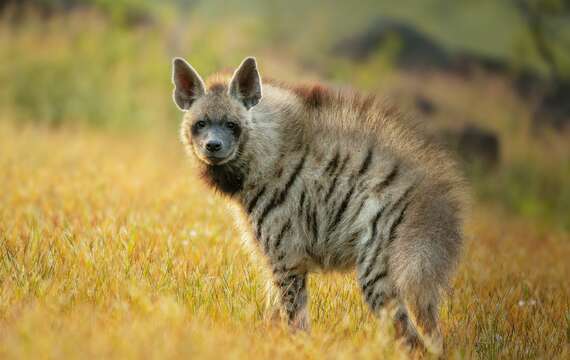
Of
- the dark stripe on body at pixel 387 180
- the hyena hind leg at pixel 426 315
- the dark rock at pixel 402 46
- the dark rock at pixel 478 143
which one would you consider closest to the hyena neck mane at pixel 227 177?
the dark stripe on body at pixel 387 180

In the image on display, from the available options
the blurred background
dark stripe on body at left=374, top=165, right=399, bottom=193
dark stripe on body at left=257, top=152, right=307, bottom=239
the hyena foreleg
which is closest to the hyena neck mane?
dark stripe on body at left=257, top=152, right=307, bottom=239

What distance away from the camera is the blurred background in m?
12.6

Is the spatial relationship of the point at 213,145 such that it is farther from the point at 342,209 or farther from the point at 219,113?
the point at 342,209

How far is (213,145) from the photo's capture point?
4.63 meters

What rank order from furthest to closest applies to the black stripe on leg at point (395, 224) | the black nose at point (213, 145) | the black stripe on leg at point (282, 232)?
the black nose at point (213, 145), the black stripe on leg at point (282, 232), the black stripe on leg at point (395, 224)

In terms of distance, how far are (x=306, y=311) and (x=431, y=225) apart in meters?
0.95

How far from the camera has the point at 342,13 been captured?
25.2 m

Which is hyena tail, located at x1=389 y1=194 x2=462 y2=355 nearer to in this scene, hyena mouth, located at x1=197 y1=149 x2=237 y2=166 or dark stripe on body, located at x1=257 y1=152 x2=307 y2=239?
dark stripe on body, located at x1=257 y1=152 x2=307 y2=239

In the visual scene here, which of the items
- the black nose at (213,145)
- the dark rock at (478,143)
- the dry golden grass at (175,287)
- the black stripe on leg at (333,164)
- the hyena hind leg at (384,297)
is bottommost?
the dark rock at (478,143)

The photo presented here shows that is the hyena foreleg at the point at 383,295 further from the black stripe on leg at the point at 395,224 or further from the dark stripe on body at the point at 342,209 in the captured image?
the dark stripe on body at the point at 342,209

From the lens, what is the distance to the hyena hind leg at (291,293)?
175 inches

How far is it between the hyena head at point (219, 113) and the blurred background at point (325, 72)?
23.5 feet

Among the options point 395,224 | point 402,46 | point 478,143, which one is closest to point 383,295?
point 395,224

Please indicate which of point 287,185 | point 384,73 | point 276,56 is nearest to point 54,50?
point 384,73
